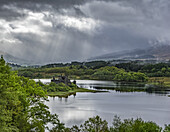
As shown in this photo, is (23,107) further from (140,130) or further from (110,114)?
(110,114)

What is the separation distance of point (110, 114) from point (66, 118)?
12268 mm

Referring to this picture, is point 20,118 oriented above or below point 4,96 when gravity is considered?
below

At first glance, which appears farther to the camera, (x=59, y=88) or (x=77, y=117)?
(x=59, y=88)

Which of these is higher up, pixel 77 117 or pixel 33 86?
pixel 33 86

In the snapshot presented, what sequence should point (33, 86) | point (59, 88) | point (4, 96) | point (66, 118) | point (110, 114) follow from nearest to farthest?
point (4, 96), point (33, 86), point (66, 118), point (110, 114), point (59, 88)

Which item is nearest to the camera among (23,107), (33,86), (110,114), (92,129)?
(92,129)

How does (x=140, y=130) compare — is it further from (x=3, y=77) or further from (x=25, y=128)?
(x=3, y=77)

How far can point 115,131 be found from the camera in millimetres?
27875

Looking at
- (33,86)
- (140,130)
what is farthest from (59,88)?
(140,130)

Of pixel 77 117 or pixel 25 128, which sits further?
pixel 77 117

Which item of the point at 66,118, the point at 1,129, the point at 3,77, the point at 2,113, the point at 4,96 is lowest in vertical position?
the point at 66,118

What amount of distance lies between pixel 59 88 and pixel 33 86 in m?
70.9

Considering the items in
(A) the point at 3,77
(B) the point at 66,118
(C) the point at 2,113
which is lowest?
(B) the point at 66,118

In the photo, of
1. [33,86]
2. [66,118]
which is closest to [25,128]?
[33,86]
